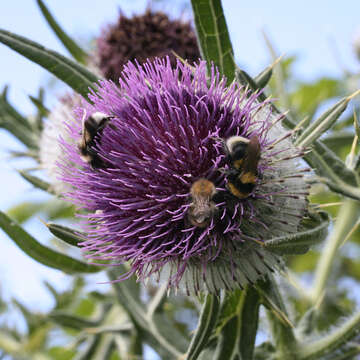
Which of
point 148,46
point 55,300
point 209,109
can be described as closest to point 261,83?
point 209,109

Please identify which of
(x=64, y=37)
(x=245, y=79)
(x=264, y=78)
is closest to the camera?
(x=245, y=79)

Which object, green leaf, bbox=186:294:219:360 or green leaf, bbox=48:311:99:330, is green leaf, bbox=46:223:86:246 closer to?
green leaf, bbox=186:294:219:360

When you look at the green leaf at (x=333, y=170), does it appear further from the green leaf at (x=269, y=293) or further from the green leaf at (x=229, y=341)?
the green leaf at (x=229, y=341)

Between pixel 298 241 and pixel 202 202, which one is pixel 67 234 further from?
pixel 298 241

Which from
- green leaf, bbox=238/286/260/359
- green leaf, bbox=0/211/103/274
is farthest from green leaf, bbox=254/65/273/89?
green leaf, bbox=0/211/103/274

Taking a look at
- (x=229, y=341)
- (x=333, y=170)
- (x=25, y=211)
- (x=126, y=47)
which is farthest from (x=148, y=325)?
Answer: (x=25, y=211)
